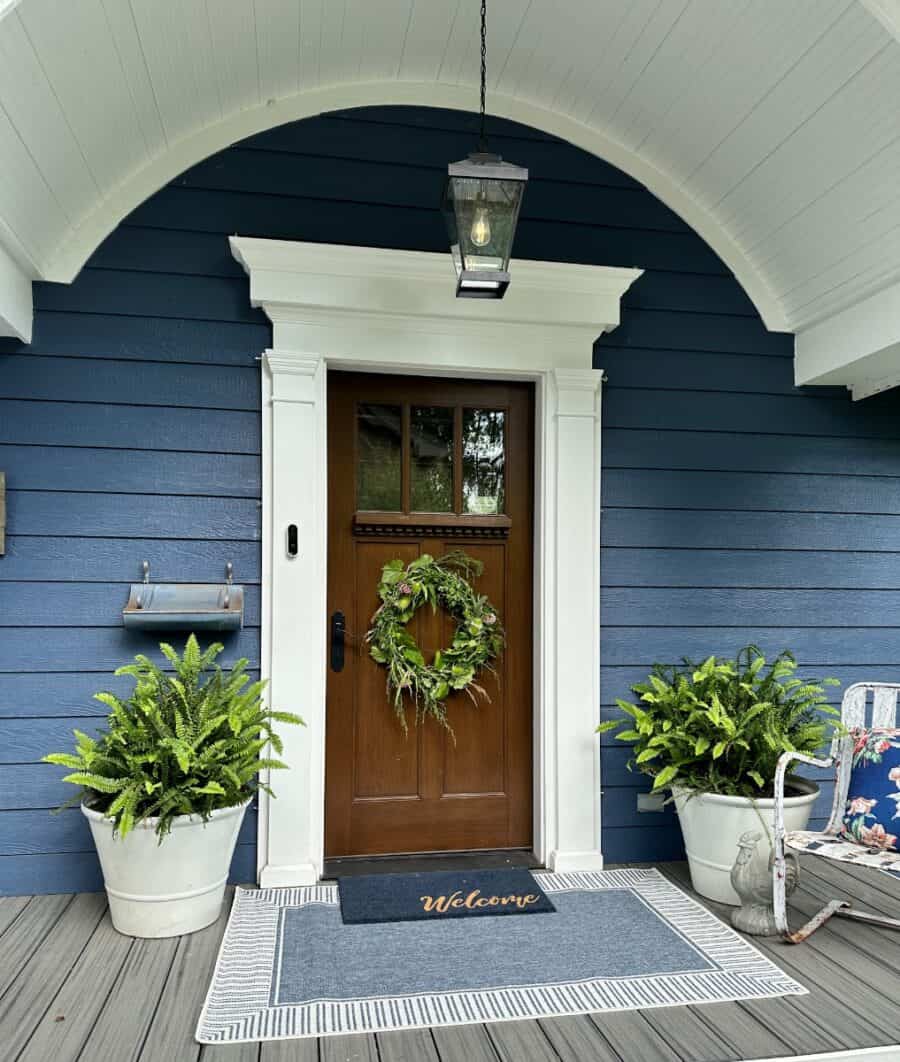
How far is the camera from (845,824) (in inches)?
110

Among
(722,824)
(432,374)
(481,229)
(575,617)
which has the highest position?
(481,229)

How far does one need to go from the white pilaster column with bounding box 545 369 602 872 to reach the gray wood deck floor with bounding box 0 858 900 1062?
87 cm

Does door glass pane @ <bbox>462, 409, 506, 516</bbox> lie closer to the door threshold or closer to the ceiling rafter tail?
the door threshold

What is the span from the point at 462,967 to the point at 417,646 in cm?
127

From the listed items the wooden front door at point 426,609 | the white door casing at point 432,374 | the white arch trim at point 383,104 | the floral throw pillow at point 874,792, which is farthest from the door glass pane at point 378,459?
the floral throw pillow at point 874,792

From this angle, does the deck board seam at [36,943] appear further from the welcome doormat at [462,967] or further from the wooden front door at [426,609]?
the wooden front door at [426,609]

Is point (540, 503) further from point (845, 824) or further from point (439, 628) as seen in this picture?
point (845, 824)

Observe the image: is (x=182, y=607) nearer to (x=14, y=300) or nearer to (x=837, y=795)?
(x=14, y=300)

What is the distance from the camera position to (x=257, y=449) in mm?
3264

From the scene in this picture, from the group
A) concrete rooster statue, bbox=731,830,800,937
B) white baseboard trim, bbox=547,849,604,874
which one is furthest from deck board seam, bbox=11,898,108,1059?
concrete rooster statue, bbox=731,830,800,937

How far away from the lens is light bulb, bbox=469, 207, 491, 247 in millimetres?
2602

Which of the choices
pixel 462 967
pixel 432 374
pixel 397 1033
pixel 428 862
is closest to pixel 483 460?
pixel 432 374

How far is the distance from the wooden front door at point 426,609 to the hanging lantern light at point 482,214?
35.2 inches

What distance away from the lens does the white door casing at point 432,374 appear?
3191mm
